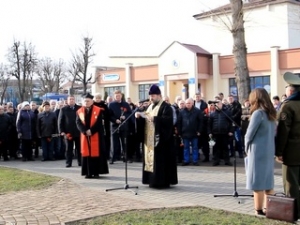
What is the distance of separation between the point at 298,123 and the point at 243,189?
9.48 ft

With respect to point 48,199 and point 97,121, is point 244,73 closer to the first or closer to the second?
point 97,121

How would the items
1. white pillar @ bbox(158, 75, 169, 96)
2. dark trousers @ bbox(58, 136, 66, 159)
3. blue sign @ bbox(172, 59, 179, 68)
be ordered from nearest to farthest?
dark trousers @ bbox(58, 136, 66, 159) < blue sign @ bbox(172, 59, 179, 68) < white pillar @ bbox(158, 75, 169, 96)

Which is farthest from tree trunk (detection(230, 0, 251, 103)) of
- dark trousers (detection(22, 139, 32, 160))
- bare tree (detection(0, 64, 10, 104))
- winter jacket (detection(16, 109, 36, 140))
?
bare tree (detection(0, 64, 10, 104))

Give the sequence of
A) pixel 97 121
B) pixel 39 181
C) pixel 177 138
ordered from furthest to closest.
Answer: pixel 177 138, pixel 97 121, pixel 39 181

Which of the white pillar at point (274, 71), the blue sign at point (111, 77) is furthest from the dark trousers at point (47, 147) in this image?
the blue sign at point (111, 77)

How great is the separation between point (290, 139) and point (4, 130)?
11.4 metres

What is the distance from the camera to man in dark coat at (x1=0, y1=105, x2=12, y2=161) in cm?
1540

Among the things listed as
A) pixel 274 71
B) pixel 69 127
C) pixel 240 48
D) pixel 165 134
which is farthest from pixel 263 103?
pixel 274 71

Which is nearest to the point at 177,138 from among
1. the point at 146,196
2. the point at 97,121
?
the point at 97,121

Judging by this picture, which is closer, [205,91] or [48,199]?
[48,199]

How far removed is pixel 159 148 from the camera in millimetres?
Result: 9047

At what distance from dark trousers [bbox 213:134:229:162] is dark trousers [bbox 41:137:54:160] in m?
5.60

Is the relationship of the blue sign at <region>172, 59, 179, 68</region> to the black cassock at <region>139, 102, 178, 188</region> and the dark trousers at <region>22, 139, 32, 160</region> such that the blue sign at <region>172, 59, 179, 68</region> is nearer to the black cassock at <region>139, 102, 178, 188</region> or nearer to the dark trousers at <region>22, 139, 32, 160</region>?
the dark trousers at <region>22, 139, 32, 160</region>

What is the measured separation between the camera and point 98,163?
10789 millimetres
